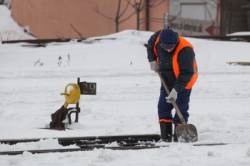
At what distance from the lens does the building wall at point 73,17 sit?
25.6 meters

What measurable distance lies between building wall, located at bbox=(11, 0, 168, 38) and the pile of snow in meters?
0.45

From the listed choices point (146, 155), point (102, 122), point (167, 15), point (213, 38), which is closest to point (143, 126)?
point (102, 122)

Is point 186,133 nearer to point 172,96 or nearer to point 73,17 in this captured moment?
point 172,96

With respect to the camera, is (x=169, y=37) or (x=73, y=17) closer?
(x=169, y=37)

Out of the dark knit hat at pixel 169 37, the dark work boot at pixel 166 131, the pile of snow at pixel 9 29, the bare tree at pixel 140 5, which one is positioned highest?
the bare tree at pixel 140 5

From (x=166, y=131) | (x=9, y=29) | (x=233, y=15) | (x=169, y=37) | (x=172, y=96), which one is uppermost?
(x=233, y=15)

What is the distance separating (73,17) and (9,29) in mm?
3481

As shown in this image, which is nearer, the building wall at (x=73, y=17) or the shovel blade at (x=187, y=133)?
the shovel blade at (x=187, y=133)

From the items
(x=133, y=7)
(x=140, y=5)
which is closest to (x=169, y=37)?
(x=140, y=5)

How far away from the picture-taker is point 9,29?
2969cm

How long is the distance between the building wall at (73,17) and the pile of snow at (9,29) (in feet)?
1.46

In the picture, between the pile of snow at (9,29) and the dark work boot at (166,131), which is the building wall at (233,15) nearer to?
the pile of snow at (9,29)

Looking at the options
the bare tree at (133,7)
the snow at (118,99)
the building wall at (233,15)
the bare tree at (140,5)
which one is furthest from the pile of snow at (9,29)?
the snow at (118,99)

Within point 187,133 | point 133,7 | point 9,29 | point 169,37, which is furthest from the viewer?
point 9,29
